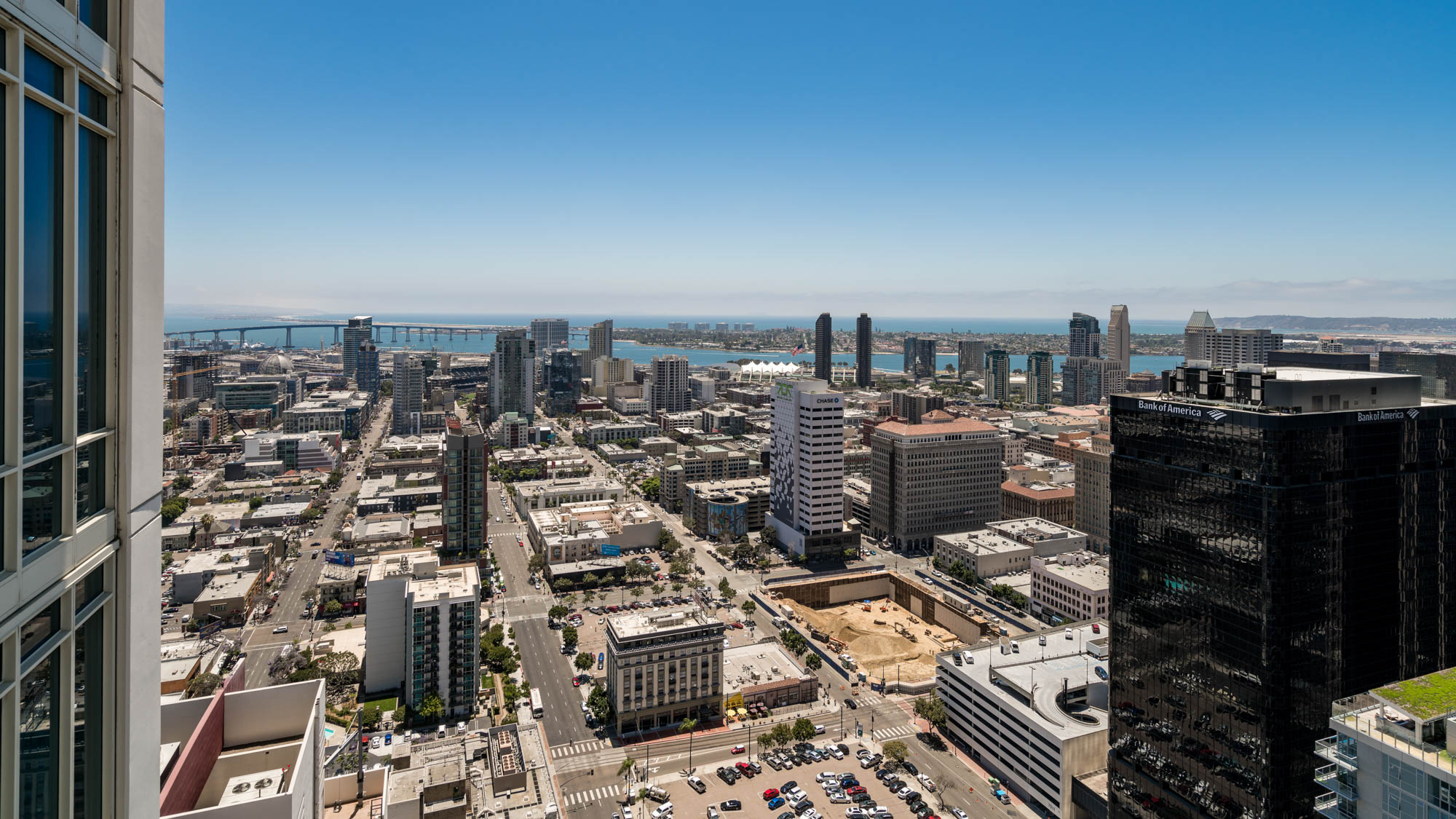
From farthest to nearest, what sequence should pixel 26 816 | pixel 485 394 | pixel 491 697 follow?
pixel 485 394 < pixel 491 697 < pixel 26 816

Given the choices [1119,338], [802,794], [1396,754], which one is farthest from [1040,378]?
[1396,754]

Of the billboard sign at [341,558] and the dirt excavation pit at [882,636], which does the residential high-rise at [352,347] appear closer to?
the billboard sign at [341,558]

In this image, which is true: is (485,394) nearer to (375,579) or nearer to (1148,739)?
(375,579)

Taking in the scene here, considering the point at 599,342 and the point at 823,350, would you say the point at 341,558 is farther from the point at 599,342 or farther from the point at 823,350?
the point at 599,342

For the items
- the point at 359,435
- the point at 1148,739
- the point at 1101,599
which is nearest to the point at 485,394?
the point at 359,435

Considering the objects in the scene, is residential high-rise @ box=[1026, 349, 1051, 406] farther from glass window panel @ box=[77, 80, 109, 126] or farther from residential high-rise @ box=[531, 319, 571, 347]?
glass window panel @ box=[77, 80, 109, 126]
